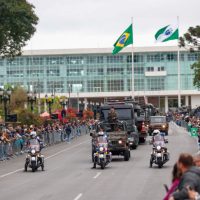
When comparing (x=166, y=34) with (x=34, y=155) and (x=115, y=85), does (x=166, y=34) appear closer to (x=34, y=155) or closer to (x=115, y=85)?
(x=34, y=155)

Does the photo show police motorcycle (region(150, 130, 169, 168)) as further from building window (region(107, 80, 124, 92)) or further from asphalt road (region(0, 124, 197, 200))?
building window (region(107, 80, 124, 92))

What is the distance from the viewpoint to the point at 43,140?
5388 cm

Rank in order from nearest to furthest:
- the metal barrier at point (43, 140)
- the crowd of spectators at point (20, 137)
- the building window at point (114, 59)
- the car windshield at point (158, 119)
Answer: the crowd of spectators at point (20, 137) → the metal barrier at point (43, 140) → the car windshield at point (158, 119) → the building window at point (114, 59)

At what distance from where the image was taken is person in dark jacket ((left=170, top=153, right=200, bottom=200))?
9.44 metres

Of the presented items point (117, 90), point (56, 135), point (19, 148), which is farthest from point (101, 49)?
point (19, 148)

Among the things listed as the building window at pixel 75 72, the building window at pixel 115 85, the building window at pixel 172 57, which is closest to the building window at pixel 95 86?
the building window at pixel 115 85

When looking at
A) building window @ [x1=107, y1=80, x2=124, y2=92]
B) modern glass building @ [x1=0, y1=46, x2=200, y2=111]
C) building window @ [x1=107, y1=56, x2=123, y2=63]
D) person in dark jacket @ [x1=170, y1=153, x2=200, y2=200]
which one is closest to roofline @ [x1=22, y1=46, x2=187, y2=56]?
modern glass building @ [x1=0, y1=46, x2=200, y2=111]

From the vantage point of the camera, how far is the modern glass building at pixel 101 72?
160500 millimetres

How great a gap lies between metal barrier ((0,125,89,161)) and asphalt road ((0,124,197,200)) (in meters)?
4.96

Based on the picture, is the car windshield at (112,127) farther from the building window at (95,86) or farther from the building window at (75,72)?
the building window at (75,72)

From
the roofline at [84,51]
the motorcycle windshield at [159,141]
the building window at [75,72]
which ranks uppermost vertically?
the roofline at [84,51]

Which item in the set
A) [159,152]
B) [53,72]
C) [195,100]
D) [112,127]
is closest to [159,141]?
[159,152]

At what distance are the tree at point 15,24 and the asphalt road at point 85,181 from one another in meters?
18.5

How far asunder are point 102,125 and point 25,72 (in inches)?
4999
